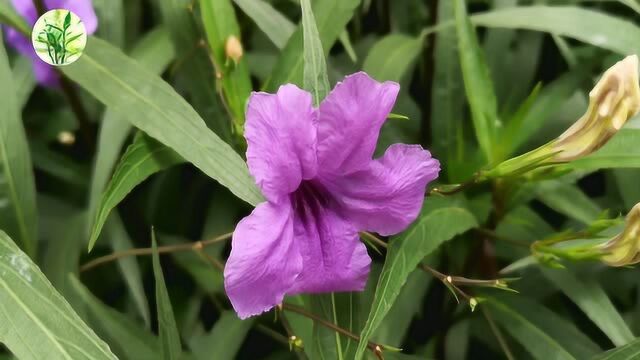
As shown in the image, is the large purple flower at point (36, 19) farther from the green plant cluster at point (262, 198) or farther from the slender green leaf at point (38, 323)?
the slender green leaf at point (38, 323)

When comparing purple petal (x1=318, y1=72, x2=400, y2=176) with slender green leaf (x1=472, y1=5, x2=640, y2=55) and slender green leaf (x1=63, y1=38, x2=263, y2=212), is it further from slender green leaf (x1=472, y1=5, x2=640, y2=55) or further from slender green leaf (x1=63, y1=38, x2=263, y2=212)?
slender green leaf (x1=472, y1=5, x2=640, y2=55)

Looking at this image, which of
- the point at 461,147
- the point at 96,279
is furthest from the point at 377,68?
the point at 96,279

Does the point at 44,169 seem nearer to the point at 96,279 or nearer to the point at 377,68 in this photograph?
the point at 96,279

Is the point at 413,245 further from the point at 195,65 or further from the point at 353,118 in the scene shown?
the point at 195,65

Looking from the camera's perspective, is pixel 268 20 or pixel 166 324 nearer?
pixel 166 324

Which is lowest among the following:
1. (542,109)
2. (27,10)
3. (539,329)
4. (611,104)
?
(539,329)

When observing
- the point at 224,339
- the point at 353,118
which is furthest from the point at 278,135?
the point at 224,339
